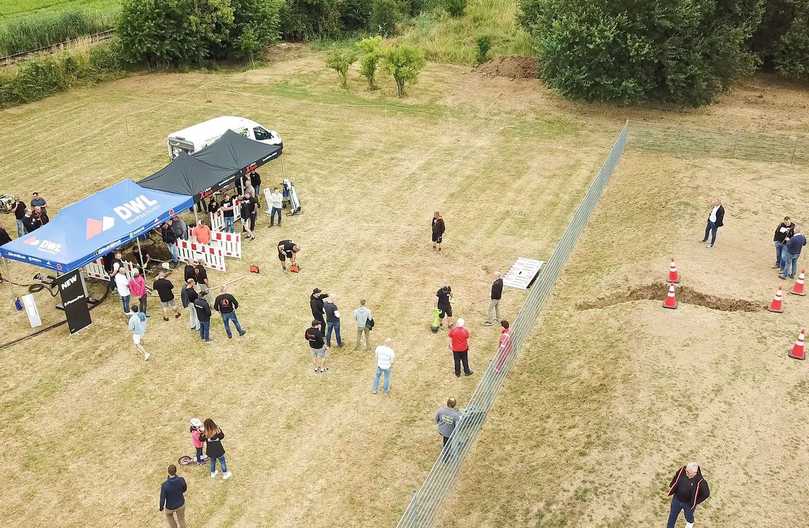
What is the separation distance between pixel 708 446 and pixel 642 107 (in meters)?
22.9

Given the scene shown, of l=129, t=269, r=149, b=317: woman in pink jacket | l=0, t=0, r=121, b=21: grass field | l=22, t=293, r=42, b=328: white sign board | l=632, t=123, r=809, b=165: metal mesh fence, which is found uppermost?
l=0, t=0, r=121, b=21: grass field

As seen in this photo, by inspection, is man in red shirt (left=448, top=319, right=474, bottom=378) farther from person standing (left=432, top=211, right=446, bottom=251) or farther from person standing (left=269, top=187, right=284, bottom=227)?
person standing (left=269, top=187, right=284, bottom=227)

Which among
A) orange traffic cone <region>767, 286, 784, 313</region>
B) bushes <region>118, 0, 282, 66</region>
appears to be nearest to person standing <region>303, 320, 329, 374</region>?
orange traffic cone <region>767, 286, 784, 313</region>

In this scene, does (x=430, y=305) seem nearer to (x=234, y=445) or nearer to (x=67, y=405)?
(x=234, y=445)

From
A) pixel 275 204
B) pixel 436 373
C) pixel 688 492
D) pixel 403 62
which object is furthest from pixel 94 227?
pixel 403 62

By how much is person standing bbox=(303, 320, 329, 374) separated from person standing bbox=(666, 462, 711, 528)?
24.6 feet

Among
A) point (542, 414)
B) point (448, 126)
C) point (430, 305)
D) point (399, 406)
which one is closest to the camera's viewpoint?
point (542, 414)

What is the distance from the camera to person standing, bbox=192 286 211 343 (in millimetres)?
16062

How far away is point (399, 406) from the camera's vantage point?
14.7 meters

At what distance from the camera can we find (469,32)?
42.3m

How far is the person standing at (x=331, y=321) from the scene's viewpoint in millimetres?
15852

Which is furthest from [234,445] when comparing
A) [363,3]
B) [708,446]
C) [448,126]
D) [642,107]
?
[363,3]

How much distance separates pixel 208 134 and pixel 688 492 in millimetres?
20318

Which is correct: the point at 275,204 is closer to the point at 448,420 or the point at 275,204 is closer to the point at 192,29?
the point at 448,420
